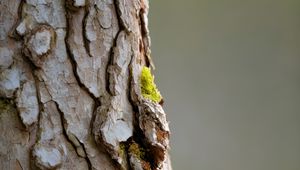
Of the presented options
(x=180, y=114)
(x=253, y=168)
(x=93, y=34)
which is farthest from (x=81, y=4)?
(x=253, y=168)

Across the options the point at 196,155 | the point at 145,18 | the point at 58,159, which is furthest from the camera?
the point at 196,155

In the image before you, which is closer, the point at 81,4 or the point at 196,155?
the point at 81,4

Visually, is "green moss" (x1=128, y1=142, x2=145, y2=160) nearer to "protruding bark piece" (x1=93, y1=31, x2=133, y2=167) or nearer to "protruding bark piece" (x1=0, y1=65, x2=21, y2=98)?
"protruding bark piece" (x1=93, y1=31, x2=133, y2=167)

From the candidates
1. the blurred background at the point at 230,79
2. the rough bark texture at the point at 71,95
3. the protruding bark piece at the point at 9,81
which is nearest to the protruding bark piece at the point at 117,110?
the rough bark texture at the point at 71,95

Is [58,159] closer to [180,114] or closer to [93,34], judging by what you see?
[93,34]

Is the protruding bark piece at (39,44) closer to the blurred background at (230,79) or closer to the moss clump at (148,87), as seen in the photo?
the moss clump at (148,87)

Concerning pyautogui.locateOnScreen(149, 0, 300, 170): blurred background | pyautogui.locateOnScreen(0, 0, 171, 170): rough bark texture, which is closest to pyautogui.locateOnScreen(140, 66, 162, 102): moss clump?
pyautogui.locateOnScreen(0, 0, 171, 170): rough bark texture
